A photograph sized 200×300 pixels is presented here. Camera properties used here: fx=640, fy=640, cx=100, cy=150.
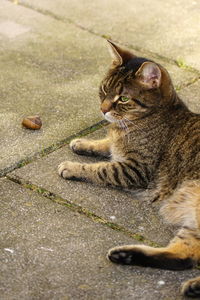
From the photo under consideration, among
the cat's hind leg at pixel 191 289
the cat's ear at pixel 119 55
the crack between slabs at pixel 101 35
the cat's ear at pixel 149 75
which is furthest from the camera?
the crack between slabs at pixel 101 35

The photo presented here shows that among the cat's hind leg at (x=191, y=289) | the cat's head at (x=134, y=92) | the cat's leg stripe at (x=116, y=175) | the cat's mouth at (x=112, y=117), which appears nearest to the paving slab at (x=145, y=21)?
the cat's head at (x=134, y=92)

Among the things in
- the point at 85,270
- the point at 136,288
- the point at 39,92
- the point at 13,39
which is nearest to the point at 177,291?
the point at 136,288

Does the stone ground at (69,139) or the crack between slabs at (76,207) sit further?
the crack between slabs at (76,207)

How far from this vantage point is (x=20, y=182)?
4.39 m

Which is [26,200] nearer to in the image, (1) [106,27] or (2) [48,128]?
(2) [48,128]

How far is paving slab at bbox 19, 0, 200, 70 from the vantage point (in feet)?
21.1

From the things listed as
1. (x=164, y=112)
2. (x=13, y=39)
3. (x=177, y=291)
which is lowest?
(x=13, y=39)

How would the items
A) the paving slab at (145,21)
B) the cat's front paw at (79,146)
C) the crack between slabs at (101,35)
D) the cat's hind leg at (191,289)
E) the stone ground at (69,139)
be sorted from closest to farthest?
the cat's hind leg at (191,289) → the stone ground at (69,139) → the cat's front paw at (79,146) → the crack between slabs at (101,35) → the paving slab at (145,21)

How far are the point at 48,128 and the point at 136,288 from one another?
1881 millimetres

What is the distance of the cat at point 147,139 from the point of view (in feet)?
14.0

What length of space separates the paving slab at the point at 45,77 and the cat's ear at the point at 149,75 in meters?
0.87

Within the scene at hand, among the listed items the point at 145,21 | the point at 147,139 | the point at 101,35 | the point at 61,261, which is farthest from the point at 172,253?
the point at 145,21

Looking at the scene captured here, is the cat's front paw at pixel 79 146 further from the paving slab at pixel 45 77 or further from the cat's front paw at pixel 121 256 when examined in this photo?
the cat's front paw at pixel 121 256

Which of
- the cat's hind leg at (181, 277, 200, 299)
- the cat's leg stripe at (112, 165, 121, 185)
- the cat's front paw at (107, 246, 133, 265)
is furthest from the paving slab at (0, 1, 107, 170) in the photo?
the cat's hind leg at (181, 277, 200, 299)
